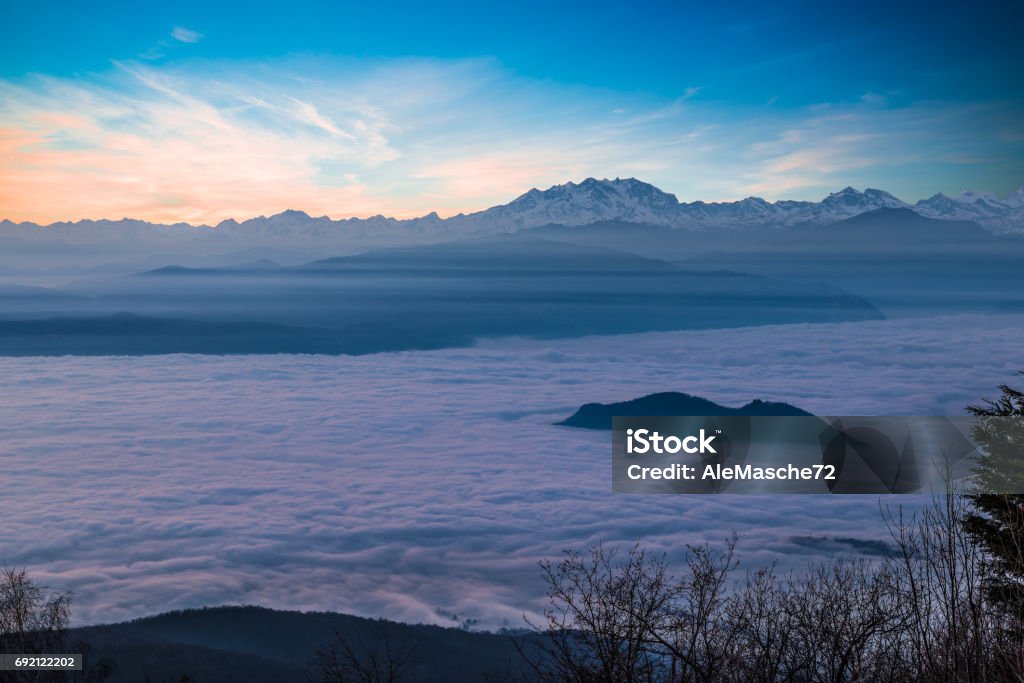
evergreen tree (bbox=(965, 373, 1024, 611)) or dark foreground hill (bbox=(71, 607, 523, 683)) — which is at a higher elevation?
evergreen tree (bbox=(965, 373, 1024, 611))

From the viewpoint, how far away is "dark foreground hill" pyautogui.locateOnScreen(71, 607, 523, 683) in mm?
71562

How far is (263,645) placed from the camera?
8938 cm

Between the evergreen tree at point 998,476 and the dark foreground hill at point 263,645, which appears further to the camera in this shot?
the dark foreground hill at point 263,645

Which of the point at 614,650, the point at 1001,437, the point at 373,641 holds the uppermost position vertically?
the point at 1001,437

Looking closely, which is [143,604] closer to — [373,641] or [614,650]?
[373,641]

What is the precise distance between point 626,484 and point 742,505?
103 feet

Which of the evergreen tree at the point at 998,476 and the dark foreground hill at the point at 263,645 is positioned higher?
the evergreen tree at the point at 998,476

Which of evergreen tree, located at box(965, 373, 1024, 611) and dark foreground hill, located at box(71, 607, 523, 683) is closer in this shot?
evergreen tree, located at box(965, 373, 1024, 611)

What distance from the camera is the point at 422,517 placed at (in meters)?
143

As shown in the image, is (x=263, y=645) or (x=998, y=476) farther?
(x=263, y=645)

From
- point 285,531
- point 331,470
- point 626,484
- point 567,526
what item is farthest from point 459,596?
point 331,470

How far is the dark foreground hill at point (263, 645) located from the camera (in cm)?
7156

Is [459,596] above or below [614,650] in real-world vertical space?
below

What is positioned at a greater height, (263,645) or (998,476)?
(998,476)
